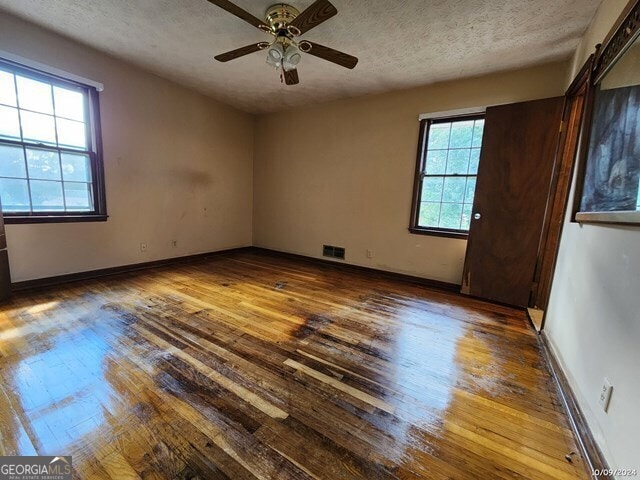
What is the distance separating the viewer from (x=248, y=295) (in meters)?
2.91

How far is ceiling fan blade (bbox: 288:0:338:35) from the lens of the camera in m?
1.63

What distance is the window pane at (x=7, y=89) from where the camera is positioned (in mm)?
2490

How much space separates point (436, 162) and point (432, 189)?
0.35 metres

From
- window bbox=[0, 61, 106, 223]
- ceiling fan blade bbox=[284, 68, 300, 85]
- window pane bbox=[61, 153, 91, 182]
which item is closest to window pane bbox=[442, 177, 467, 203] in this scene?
ceiling fan blade bbox=[284, 68, 300, 85]

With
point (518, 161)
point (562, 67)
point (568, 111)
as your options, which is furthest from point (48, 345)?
point (562, 67)

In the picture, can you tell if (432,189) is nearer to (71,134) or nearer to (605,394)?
(605,394)

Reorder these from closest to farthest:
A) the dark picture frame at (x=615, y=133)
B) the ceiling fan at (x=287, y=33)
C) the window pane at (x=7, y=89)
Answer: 1. the dark picture frame at (x=615, y=133)
2. the ceiling fan at (x=287, y=33)
3. the window pane at (x=7, y=89)

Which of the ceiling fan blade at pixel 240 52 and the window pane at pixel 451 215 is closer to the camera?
the ceiling fan blade at pixel 240 52

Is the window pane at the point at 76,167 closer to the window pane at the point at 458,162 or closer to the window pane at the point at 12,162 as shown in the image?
the window pane at the point at 12,162

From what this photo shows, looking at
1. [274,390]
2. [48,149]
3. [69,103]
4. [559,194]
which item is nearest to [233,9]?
[274,390]

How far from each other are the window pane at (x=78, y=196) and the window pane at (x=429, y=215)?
13.6ft

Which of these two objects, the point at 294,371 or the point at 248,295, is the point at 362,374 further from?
the point at 248,295

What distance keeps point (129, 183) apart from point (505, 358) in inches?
174

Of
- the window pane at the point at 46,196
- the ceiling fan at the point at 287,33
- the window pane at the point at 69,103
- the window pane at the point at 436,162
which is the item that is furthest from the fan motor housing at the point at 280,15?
the window pane at the point at 46,196
